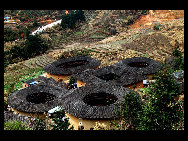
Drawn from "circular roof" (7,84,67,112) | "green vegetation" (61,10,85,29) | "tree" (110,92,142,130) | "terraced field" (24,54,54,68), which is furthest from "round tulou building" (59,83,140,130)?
"green vegetation" (61,10,85,29)

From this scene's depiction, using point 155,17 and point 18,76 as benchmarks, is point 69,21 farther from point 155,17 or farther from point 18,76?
point 18,76

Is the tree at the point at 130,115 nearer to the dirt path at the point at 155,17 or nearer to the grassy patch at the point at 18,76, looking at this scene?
the grassy patch at the point at 18,76

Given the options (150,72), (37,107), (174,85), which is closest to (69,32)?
(150,72)

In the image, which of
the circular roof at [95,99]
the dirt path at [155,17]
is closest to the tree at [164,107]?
the circular roof at [95,99]

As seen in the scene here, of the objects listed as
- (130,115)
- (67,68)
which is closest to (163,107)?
(130,115)

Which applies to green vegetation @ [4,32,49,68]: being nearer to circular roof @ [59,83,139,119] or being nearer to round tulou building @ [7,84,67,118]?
round tulou building @ [7,84,67,118]

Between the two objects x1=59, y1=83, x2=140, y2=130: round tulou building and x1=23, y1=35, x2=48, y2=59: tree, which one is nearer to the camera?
x1=59, y1=83, x2=140, y2=130: round tulou building

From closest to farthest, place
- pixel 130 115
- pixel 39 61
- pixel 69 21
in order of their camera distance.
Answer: pixel 130 115
pixel 39 61
pixel 69 21
